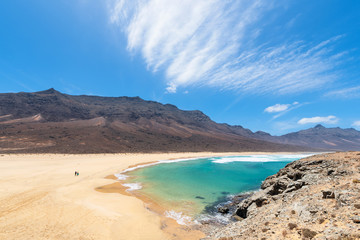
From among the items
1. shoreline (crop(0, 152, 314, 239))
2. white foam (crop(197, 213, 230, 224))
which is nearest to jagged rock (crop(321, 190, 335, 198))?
white foam (crop(197, 213, 230, 224))

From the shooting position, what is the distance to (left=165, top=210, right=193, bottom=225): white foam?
12.9m

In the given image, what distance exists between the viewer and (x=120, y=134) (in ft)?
305

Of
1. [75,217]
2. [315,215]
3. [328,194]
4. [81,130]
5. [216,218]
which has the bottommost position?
[216,218]

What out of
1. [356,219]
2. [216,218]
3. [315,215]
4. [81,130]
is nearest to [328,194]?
[315,215]

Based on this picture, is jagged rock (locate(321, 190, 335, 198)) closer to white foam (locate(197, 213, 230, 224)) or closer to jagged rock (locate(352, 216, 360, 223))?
jagged rock (locate(352, 216, 360, 223))

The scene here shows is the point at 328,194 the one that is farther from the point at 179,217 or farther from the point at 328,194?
the point at 179,217

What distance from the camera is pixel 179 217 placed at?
44.9 feet

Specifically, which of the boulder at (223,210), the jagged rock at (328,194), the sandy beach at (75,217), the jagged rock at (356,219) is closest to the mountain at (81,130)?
the sandy beach at (75,217)

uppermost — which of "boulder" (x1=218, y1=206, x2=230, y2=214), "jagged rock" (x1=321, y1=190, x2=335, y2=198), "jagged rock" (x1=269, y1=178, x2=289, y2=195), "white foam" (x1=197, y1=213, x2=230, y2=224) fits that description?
"jagged rock" (x1=321, y1=190, x2=335, y2=198)

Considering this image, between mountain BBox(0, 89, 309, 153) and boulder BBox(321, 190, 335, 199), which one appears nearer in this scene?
boulder BBox(321, 190, 335, 199)

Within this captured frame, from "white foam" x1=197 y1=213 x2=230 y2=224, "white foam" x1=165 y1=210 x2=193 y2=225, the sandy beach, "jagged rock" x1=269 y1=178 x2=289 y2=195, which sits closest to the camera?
the sandy beach

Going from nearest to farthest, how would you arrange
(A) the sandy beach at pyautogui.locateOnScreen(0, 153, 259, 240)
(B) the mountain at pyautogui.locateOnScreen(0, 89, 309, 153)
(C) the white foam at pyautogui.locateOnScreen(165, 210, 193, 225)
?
(A) the sandy beach at pyautogui.locateOnScreen(0, 153, 259, 240), (C) the white foam at pyautogui.locateOnScreen(165, 210, 193, 225), (B) the mountain at pyautogui.locateOnScreen(0, 89, 309, 153)

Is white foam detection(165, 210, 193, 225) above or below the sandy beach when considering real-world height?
below

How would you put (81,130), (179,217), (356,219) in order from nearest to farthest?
(356,219)
(179,217)
(81,130)
